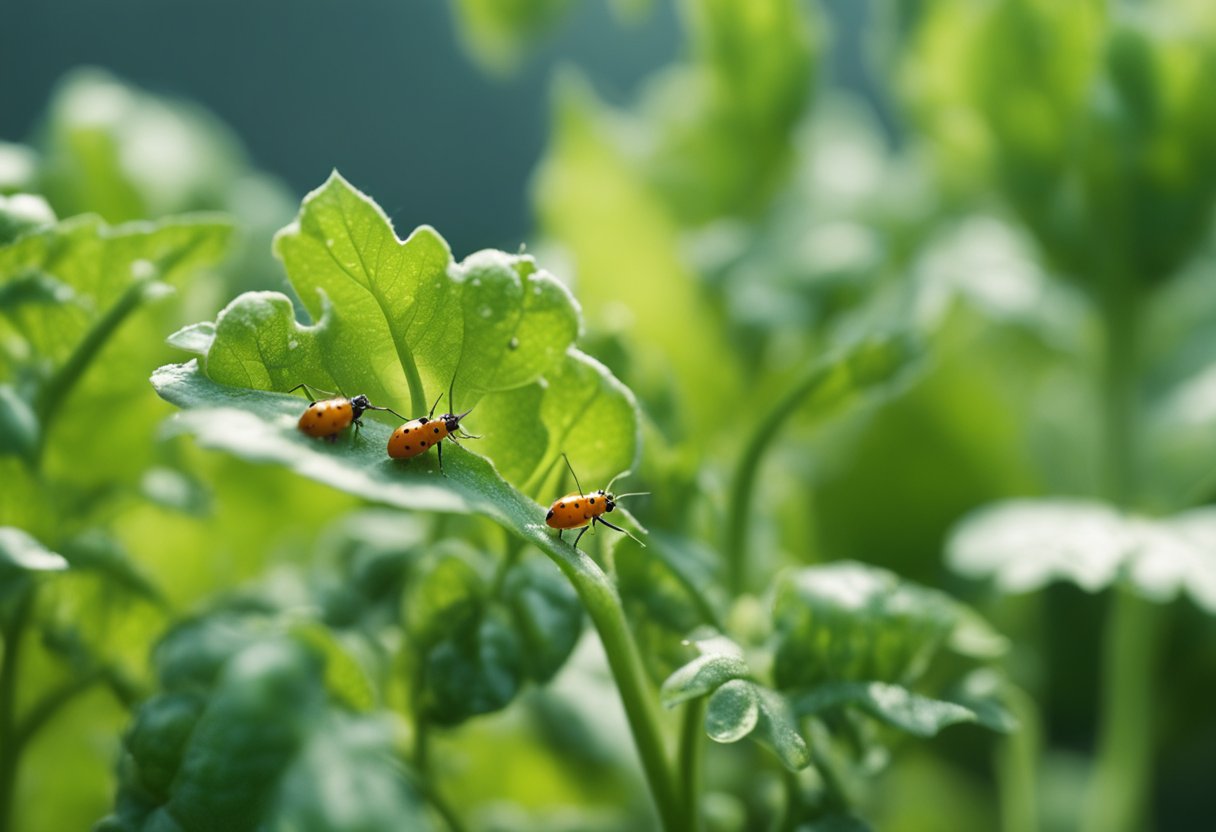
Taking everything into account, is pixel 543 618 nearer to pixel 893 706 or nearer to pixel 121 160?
pixel 893 706

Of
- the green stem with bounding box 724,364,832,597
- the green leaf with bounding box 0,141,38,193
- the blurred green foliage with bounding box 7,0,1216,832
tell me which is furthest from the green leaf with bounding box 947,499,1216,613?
the green leaf with bounding box 0,141,38,193

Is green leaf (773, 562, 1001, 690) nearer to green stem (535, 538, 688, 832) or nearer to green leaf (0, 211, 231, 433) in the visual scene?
green stem (535, 538, 688, 832)

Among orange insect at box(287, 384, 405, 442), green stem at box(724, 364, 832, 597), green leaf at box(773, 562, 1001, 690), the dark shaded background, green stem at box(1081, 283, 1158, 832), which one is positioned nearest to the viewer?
orange insect at box(287, 384, 405, 442)

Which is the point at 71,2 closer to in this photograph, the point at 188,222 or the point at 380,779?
the point at 188,222

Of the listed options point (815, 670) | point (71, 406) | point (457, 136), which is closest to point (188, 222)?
point (71, 406)

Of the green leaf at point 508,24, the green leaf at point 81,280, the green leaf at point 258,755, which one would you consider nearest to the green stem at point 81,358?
the green leaf at point 81,280

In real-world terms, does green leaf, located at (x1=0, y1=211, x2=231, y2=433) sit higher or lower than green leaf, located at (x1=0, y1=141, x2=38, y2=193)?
lower

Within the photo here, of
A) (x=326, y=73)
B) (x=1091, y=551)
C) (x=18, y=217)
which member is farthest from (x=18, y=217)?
(x=326, y=73)
